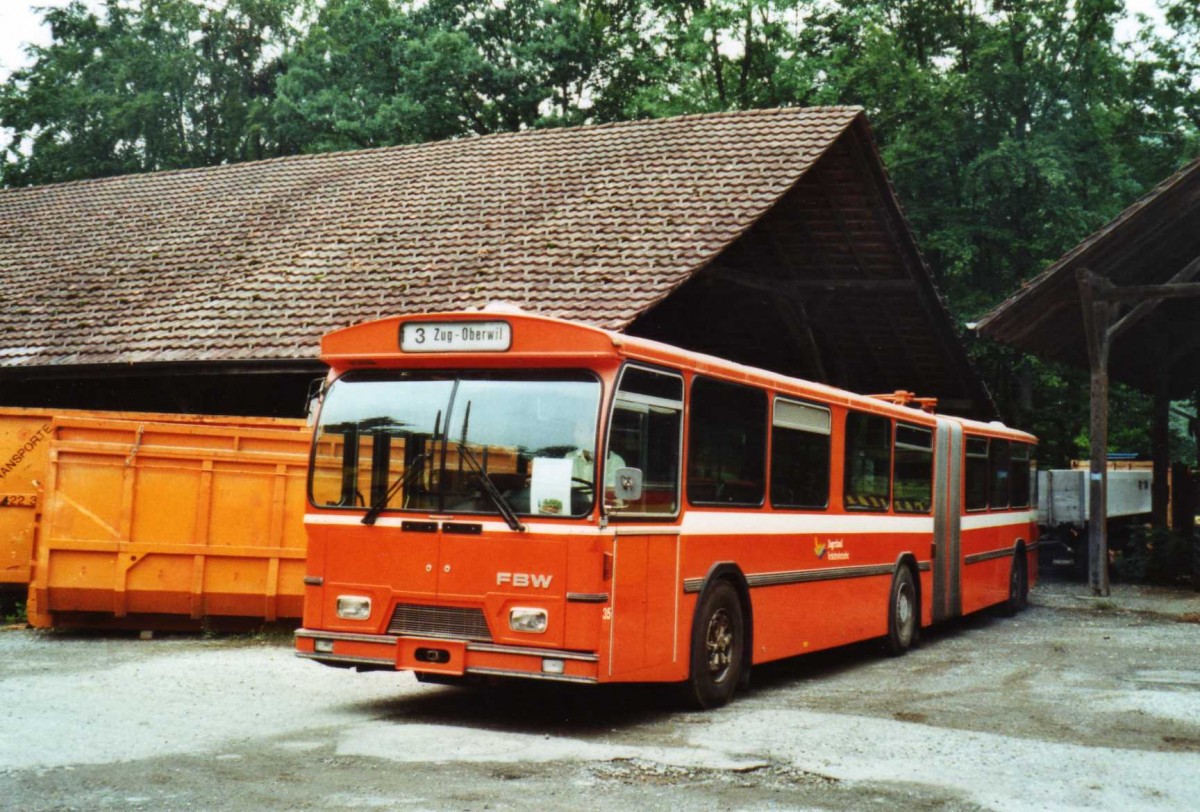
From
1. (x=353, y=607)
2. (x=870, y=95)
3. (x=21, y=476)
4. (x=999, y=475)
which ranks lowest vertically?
(x=353, y=607)

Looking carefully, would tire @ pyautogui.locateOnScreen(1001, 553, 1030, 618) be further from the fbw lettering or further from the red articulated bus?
the fbw lettering

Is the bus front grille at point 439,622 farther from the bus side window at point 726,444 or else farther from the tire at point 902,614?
the tire at point 902,614

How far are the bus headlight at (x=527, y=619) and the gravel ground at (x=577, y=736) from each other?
630mm

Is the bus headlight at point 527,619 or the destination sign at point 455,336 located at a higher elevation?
the destination sign at point 455,336

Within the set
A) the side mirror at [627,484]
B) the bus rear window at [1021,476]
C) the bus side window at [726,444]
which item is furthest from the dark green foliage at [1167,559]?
the side mirror at [627,484]

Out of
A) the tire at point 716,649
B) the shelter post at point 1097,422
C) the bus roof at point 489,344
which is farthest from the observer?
the shelter post at point 1097,422

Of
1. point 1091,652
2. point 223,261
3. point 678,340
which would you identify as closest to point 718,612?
point 1091,652

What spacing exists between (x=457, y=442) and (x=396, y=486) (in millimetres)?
520

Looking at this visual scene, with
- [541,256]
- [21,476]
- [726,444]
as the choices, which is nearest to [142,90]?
[541,256]

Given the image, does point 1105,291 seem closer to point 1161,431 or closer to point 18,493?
point 1161,431

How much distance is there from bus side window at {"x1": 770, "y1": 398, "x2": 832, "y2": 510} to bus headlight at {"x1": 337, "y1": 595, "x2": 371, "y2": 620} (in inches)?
128

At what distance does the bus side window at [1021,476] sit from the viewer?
1741 centimetres

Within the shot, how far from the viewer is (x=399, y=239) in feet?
62.6

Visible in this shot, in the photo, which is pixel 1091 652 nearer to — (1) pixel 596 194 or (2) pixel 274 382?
(1) pixel 596 194
